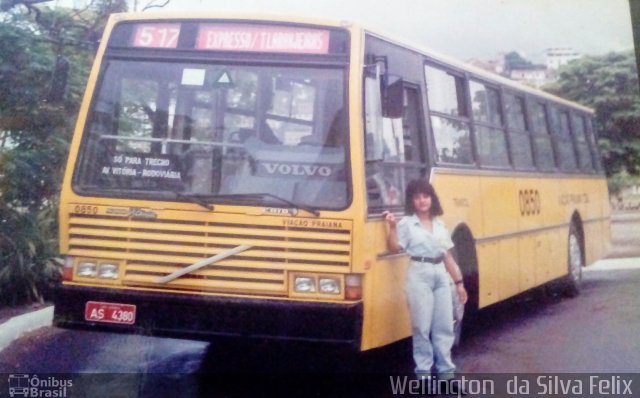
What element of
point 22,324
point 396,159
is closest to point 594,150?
point 396,159

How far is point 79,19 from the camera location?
8.58 meters

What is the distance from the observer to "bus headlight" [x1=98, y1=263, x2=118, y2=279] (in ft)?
20.2

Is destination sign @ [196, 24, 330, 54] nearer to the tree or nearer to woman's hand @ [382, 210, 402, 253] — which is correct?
woman's hand @ [382, 210, 402, 253]

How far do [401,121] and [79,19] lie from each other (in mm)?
3384

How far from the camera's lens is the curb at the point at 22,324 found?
7793mm

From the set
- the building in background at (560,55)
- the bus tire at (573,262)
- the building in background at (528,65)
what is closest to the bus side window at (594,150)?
the bus tire at (573,262)

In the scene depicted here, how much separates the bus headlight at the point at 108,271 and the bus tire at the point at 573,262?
5880mm

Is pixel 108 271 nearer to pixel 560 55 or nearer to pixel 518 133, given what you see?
pixel 560 55

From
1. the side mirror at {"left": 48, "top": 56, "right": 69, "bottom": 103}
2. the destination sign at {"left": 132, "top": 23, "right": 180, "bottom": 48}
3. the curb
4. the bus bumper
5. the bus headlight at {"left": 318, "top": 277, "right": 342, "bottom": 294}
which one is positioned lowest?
the curb

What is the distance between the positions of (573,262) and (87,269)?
251 inches

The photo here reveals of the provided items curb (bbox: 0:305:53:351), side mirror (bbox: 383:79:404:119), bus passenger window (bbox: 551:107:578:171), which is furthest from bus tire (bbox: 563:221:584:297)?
curb (bbox: 0:305:53:351)

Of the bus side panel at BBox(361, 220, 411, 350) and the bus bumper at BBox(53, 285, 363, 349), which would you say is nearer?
the bus bumper at BBox(53, 285, 363, 349)

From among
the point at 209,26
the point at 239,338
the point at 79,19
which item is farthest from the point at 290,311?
the point at 79,19

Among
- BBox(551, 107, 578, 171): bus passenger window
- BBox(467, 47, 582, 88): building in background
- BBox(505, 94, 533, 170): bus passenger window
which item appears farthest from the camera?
BBox(551, 107, 578, 171): bus passenger window
